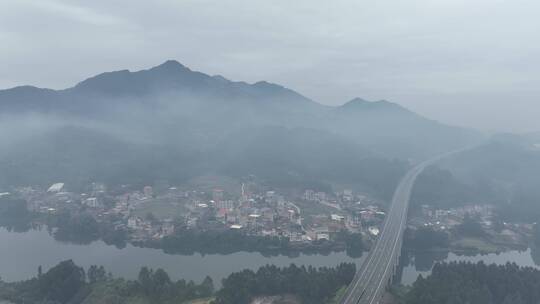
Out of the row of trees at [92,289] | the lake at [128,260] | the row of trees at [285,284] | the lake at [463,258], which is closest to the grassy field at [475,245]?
the lake at [463,258]

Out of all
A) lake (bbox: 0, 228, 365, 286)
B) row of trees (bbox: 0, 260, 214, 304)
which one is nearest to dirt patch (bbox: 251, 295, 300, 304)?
row of trees (bbox: 0, 260, 214, 304)

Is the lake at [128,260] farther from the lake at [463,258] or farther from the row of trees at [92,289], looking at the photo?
the lake at [463,258]

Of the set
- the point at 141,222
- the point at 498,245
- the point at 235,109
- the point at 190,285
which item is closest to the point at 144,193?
the point at 141,222

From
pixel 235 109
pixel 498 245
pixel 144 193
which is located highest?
pixel 235 109

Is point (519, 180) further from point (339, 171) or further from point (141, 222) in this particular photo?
point (141, 222)

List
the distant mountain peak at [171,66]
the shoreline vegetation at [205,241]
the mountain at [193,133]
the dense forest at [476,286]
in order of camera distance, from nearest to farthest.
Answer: the dense forest at [476,286] → the shoreline vegetation at [205,241] → the mountain at [193,133] → the distant mountain peak at [171,66]

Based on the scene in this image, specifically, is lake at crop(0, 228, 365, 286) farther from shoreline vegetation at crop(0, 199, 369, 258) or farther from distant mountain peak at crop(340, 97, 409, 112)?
distant mountain peak at crop(340, 97, 409, 112)
